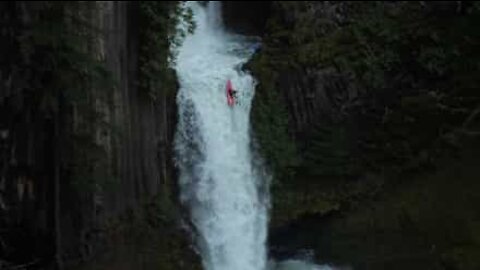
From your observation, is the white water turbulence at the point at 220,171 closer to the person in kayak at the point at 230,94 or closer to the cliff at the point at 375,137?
the person in kayak at the point at 230,94

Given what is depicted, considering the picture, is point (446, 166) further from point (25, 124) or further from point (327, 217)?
point (25, 124)

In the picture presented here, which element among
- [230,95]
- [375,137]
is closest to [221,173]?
[230,95]

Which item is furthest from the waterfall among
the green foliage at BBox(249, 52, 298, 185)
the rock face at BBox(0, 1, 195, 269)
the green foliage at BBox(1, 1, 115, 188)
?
the green foliage at BBox(1, 1, 115, 188)

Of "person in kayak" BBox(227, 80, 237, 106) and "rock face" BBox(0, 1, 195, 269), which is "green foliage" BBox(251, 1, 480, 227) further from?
"rock face" BBox(0, 1, 195, 269)

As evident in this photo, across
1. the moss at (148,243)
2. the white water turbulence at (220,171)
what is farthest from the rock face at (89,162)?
the white water turbulence at (220,171)

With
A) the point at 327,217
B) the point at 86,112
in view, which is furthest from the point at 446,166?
the point at 86,112

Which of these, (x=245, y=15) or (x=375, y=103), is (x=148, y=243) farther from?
(x=245, y=15)
